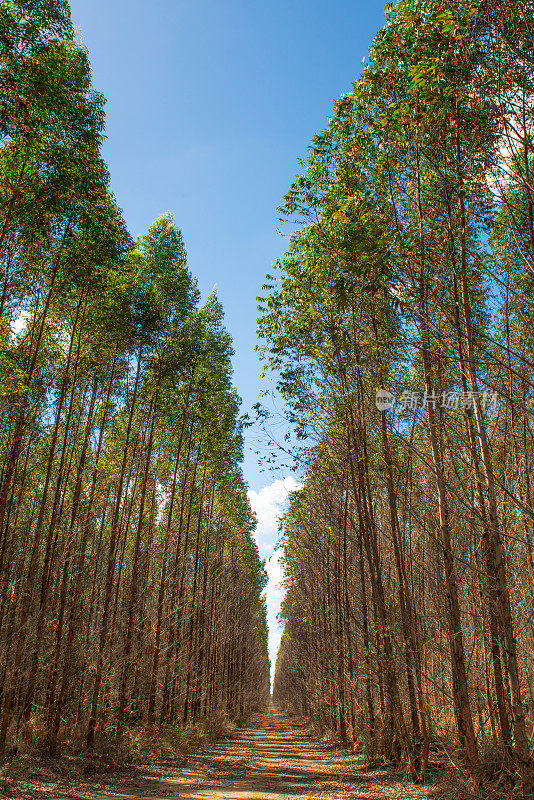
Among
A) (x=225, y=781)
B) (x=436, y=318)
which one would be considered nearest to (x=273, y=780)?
(x=225, y=781)

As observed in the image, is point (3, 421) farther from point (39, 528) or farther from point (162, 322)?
point (162, 322)

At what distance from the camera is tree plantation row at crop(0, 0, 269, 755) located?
24.7 feet

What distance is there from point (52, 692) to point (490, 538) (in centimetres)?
815

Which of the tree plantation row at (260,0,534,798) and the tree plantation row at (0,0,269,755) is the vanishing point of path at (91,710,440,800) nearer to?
the tree plantation row at (260,0,534,798)

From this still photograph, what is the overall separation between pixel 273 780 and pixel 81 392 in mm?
9247

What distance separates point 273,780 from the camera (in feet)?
30.4

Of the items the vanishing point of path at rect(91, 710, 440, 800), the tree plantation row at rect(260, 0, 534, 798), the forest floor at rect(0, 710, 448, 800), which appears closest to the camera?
the tree plantation row at rect(260, 0, 534, 798)

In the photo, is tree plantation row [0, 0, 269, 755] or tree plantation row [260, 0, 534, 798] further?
tree plantation row [0, 0, 269, 755]

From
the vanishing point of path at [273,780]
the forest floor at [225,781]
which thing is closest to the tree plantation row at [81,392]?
the forest floor at [225,781]

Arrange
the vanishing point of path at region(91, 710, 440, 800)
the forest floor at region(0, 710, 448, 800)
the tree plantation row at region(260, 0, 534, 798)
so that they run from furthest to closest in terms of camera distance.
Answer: the vanishing point of path at region(91, 710, 440, 800)
the forest floor at region(0, 710, 448, 800)
the tree plantation row at region(260, 0, 534, 798)

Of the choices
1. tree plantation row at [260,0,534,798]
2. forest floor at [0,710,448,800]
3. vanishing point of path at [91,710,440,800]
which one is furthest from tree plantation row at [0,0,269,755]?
tree plantation row at [260,0,534,798]

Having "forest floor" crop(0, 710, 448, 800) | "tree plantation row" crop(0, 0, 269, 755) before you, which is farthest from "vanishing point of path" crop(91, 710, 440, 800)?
"tree plantation row" crop(0, 0, 269, 755)

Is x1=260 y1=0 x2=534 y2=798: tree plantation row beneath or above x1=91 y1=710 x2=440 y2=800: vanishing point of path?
above

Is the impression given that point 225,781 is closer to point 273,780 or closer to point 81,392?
point 273,780
